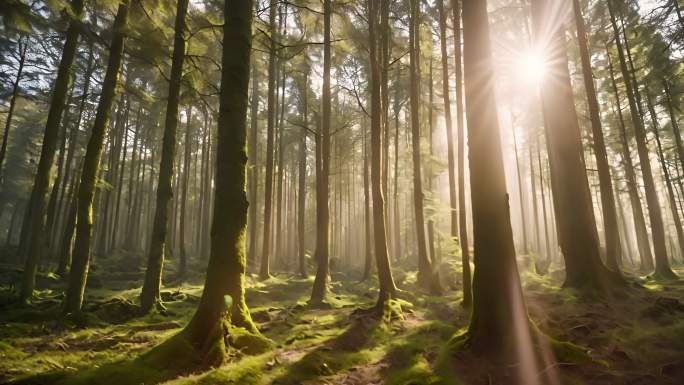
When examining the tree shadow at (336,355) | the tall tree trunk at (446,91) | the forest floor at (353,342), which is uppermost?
the tall tree trunk at (446,91)

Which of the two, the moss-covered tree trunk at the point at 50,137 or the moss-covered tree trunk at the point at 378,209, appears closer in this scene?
the moss-covered tree trunk at the point at 378,209

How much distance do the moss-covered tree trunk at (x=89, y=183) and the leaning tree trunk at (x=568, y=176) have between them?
492 inches

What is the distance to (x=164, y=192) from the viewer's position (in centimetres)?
1065

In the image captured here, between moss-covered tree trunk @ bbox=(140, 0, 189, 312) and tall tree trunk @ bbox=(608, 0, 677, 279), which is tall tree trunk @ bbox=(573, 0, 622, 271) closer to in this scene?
tall tree trunk @ bbox=(608, 0, 677, 279)

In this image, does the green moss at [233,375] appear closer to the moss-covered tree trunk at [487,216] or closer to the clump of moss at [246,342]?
the clump of moss at [246,342]

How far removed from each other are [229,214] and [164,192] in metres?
5.47

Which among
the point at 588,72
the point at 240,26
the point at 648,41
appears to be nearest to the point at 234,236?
the point at 240,26

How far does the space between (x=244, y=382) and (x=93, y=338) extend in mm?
4756

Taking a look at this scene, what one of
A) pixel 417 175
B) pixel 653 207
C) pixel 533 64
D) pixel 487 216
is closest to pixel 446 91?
pixel 533 64

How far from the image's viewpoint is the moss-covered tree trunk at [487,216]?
5.55m

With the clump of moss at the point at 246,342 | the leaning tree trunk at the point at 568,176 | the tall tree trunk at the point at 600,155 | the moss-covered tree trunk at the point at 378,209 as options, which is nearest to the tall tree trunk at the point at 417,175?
the moss-covered tree trunk at the point at 378,209

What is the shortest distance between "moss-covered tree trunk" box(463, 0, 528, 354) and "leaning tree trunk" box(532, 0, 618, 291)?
579 cm

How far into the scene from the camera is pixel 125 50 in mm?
9922

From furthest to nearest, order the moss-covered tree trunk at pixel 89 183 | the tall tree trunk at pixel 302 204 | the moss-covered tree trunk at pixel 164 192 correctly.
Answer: the tall tree trunk at pixel 302 204, the moss-covered tree trunk at pixel 164 192, the moss-covered tree trunk at pixel 89 183
